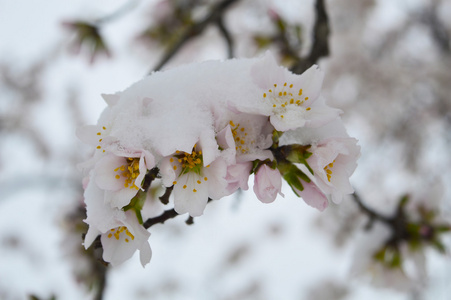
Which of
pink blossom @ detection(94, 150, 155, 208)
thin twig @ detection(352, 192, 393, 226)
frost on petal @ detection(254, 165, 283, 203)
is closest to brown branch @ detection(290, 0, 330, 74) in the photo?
thin twig @ detection(352, 192, 393, 226)

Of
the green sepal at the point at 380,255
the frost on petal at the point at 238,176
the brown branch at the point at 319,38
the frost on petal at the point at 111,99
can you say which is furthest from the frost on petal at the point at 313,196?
the green sepal at the point at 380,255

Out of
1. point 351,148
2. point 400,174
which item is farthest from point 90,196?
point 400,174

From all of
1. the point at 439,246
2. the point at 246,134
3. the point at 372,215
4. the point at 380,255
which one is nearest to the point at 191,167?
the point at 246,134

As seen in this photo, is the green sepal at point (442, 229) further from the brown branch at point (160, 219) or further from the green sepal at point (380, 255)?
the brown branch at point (160, 219)

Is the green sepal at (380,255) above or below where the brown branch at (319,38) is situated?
below

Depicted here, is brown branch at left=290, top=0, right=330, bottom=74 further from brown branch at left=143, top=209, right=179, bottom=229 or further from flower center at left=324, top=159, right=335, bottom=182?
brown branch at left=143, top=209, right=179, bottom=229

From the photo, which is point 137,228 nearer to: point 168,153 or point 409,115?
point 168,153

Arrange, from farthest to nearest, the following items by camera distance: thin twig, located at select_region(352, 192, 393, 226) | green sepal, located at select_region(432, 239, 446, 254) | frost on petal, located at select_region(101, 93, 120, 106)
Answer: green sepal, located at select_region(432, 239, 446, 254)
thin twig, located at select_region(352, 192, 393, 226)
frost on petal, located at select_region(101, 93, 120, 106)
